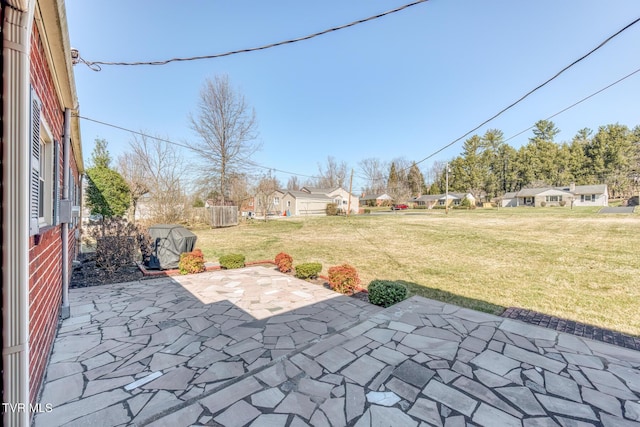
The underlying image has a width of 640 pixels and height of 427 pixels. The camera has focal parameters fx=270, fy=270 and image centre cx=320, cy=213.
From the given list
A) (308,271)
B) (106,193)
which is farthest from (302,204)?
(308,271)

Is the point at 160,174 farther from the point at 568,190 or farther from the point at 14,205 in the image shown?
the point at 568,190

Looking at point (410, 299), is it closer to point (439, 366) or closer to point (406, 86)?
point (439, 366)

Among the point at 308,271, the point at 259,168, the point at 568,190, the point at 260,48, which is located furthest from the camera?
the point at 568,190

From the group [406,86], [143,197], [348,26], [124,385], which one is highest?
[406,86]

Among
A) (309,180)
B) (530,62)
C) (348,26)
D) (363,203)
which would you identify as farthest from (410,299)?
(309,180)

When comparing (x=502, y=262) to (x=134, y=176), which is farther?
(x=134, y=176)

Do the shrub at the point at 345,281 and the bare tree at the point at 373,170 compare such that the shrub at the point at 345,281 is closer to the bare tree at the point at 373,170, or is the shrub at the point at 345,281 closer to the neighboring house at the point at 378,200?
the neighboring house at the point at 378,200

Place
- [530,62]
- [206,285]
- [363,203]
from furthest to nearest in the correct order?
1. [363,203]
2. [530,62]
3. [206,285]

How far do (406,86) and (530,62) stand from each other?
224 inches

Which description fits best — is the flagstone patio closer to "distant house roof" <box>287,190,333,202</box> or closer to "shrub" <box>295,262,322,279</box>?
"shrub" <box>295,262,322,279</box>

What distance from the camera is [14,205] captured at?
127 cm

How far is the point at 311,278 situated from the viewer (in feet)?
20.0

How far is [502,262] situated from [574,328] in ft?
14.8

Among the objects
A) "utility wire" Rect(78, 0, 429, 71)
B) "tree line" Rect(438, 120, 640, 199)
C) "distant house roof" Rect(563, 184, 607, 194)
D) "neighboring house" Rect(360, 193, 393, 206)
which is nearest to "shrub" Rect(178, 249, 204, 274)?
"utility wire" Rect(78, 0, 429, 71)
